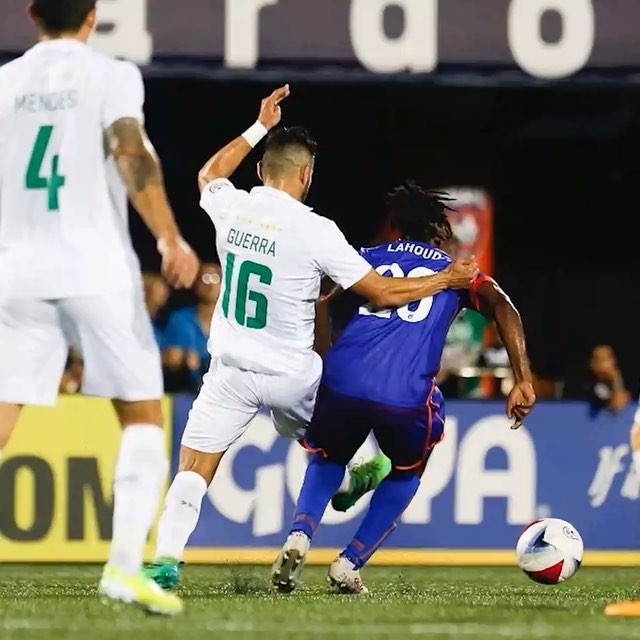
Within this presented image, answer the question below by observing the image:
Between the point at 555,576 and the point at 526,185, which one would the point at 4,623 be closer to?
the point at 555,576

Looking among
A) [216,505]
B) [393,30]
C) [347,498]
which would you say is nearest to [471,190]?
[393,30]

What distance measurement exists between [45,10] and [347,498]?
2830mm

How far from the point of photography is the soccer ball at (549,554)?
749cm

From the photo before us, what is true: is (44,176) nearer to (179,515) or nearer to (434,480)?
(179,515)

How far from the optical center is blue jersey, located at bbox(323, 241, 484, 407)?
24.7 ft

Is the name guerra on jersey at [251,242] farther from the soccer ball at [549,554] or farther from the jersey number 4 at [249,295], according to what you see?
the soccer ball at [549,554]

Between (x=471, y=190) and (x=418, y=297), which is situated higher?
(x=418, y=297)

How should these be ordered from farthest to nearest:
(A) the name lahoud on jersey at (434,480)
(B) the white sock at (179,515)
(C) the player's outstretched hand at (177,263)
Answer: (A) the name lahoud on jersey at (434,480) < (B) the white sock at (179,515) < (C) the player's outstretched hand at (177,263)

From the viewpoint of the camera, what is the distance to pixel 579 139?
1734 centimetres

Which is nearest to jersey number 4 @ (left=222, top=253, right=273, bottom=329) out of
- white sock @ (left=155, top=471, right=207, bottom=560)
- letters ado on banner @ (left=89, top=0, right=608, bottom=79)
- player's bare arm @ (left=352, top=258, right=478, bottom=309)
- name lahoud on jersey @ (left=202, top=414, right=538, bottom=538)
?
player's bare arm @ (left=352, top=258, right=478, bottom=309)

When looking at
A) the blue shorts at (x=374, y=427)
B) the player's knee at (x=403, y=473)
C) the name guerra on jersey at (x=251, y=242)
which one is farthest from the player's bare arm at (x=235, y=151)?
the player's knee at (x=403, y=473)

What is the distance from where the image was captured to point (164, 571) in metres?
7.05

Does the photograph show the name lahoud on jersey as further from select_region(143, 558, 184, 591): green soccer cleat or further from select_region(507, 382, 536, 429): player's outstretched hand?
select_region(143, 558, 184, 591): green soccer cleat

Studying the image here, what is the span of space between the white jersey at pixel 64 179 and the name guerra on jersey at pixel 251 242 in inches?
53.6
